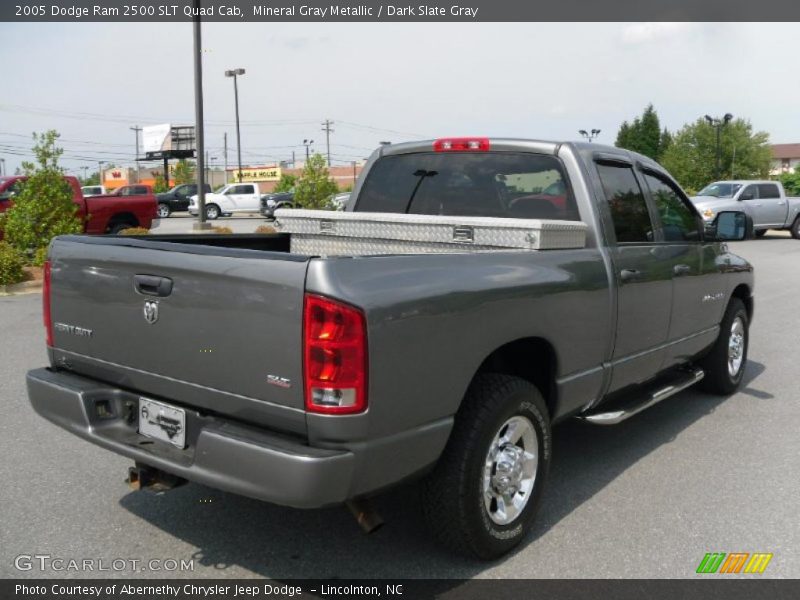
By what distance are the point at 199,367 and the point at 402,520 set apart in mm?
1431

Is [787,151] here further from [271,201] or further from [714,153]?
[271,201]

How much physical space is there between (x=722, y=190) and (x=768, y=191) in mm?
1539

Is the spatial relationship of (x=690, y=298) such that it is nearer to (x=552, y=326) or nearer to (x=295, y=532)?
(x=552, y=326)

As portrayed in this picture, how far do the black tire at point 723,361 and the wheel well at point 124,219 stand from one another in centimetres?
1465

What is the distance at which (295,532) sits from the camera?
361cm

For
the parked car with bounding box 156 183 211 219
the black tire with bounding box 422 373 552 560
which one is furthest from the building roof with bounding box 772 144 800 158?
the black tire with bounding box 422 373 552 560

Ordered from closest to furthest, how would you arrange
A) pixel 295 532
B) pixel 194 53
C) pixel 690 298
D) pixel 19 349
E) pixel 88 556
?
1. pixel 88 556
2. pixel 295 532
3. pixel 690 298
4. pixel 19 349
5. pixel 194 53

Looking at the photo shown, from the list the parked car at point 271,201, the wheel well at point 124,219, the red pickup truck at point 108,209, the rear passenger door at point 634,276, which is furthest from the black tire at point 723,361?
the parked car at point 271,201

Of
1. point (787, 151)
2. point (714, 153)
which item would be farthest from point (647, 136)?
point (787, 151)

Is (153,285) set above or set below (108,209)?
below

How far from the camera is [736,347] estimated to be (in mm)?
6152

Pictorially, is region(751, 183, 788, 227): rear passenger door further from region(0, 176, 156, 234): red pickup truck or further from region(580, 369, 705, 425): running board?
region(580, 369, 705, 425): running board

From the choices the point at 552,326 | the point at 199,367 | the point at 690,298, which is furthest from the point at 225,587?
the point at 690,298

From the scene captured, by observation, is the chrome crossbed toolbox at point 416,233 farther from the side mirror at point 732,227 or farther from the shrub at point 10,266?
the shrub at point 10,266
